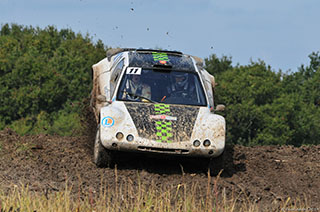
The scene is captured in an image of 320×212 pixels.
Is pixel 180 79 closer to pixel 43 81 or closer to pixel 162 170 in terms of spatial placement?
pixel 162 170

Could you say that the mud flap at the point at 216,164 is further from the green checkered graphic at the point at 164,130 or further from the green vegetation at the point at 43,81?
the green vegetation at the point at 43,81

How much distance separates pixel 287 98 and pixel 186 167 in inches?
1862

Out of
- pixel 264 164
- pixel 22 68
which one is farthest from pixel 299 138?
pixel 264 164

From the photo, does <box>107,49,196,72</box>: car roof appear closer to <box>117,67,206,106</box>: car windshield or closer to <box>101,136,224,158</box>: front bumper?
<box>117,67,206,106</box>: car windshield

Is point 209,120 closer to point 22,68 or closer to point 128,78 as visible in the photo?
point 128,78

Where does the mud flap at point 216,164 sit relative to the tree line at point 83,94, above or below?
below

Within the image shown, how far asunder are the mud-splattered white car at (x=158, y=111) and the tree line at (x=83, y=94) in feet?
121

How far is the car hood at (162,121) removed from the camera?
10.6 meters

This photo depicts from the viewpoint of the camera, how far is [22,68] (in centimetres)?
6050

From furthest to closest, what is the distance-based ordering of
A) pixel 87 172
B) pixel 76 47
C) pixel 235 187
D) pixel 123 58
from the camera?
pixel 76 47, pixel 123 58, pixel 87 172, pixel 235 187

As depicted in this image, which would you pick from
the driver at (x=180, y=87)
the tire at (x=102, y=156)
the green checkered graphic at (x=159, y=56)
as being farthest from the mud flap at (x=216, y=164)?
the green checkered graphic at (x=159, y=56)

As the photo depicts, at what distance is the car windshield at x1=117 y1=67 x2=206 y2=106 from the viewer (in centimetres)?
1163

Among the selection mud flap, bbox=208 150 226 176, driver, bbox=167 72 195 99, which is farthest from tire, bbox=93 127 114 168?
mud flap, bbox=208 150 226 176

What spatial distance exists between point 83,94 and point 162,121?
48.6 metres
